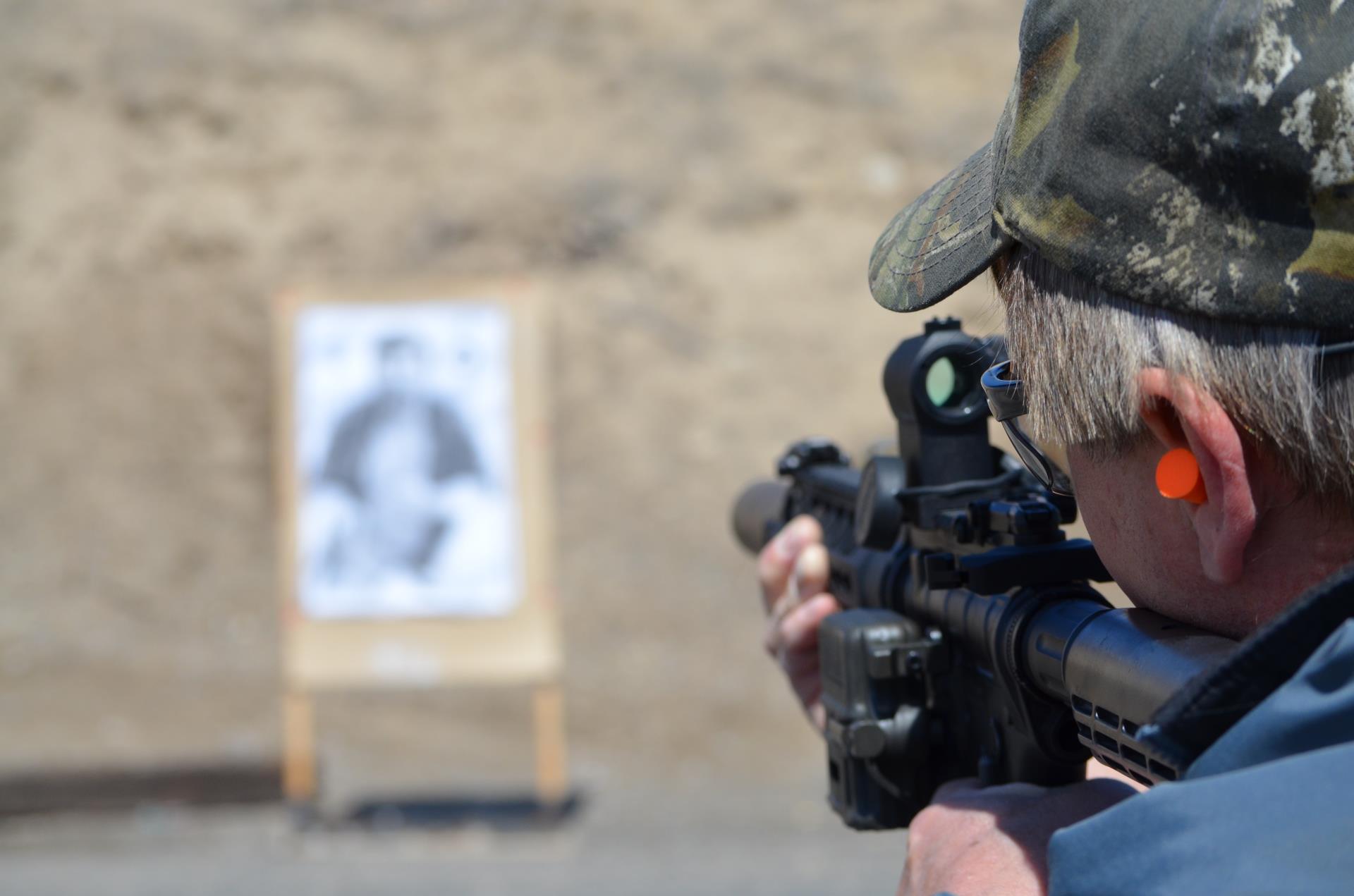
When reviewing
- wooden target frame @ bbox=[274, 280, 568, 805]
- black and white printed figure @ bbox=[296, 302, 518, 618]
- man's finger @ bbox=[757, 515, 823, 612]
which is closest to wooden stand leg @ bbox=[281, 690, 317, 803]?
Result: wooden target frame @ bbox=[274, 280, 568, 805]

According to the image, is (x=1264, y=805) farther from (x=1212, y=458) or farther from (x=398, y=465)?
(x=398, y=465)

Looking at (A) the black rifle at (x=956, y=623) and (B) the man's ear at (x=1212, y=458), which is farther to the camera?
(A) the black rifle at (x=956, y=623)

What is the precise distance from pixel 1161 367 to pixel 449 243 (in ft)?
26.5

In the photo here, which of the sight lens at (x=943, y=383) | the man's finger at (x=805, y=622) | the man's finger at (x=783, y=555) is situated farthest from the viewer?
the man's finger at (x=783, y=555)

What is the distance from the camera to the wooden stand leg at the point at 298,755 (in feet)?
16.1

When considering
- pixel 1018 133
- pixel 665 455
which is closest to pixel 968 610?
pixel 1018 133

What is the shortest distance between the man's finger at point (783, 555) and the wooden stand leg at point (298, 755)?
135 inches

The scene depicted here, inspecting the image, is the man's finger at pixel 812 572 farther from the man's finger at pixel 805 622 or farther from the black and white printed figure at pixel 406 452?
the black and white printed figure at pixel 406 452

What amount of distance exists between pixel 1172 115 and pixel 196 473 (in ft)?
26.6

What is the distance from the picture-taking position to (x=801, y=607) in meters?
1.83

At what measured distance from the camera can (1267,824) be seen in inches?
24.2

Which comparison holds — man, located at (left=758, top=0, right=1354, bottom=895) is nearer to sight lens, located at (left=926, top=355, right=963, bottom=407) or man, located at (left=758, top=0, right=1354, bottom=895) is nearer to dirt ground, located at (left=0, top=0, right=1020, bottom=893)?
sight lens, located at (left=926, top=355, right=963, bottom=407)

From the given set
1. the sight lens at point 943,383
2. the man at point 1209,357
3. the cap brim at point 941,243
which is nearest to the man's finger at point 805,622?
the sight lens at point 943,383

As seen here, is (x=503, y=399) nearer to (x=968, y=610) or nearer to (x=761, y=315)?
(x=761, y=315)
